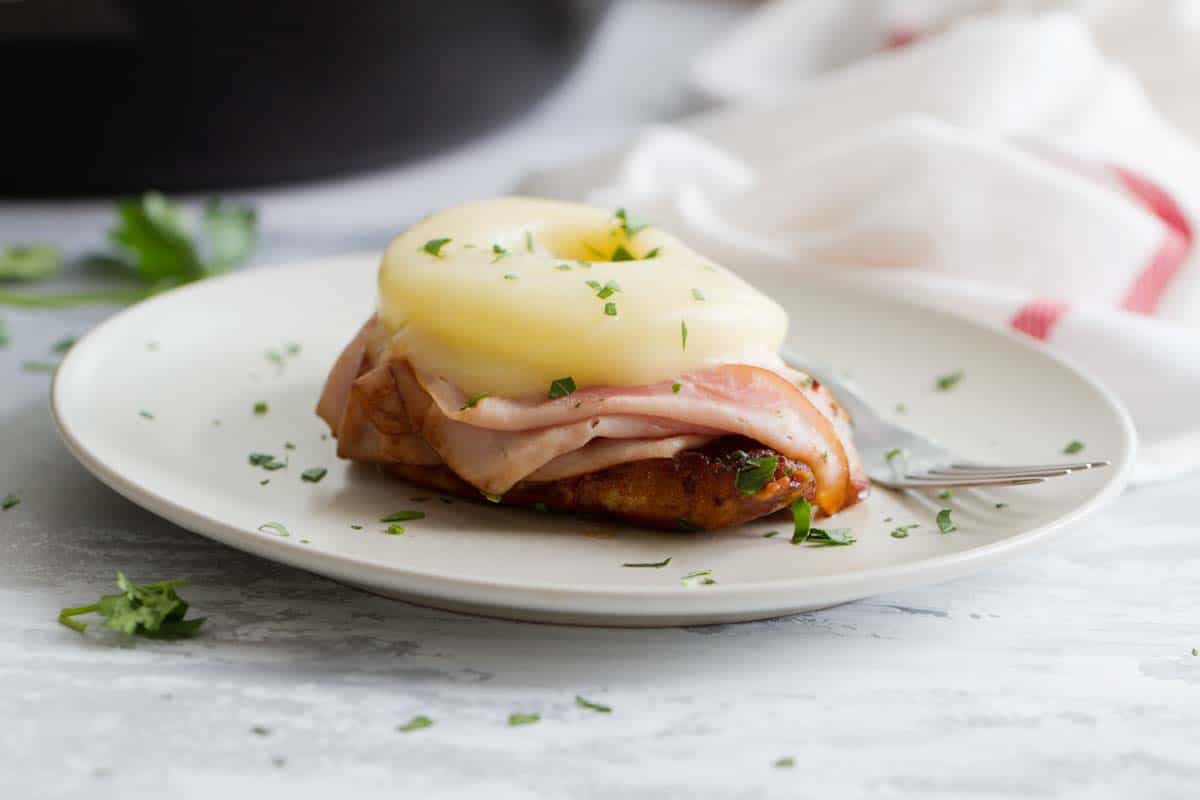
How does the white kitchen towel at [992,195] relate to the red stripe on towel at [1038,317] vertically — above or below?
above

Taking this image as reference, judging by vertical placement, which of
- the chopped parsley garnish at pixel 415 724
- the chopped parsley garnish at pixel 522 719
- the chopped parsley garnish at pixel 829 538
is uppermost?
the chopped parsley garnish at pixel 829 538

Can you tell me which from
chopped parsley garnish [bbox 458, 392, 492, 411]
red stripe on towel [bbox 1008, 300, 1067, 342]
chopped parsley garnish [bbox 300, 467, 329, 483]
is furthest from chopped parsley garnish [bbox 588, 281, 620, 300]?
red stripe on towel [bbox 1008, 300, 1067, 342]

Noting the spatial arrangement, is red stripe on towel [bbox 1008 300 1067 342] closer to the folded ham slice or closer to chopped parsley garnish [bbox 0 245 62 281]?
the folded ham slice

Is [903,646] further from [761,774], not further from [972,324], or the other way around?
[972,324]

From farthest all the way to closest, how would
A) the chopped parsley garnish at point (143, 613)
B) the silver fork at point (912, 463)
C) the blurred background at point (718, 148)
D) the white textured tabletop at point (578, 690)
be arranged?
the blurred background at point (718, 148)
the silver fork at point (912, 463)
the chopped parsley garnish at point (143, 613)
the white textured tabletop at point (578, 690)

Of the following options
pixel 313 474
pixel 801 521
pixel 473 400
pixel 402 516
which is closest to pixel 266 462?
pixel 313 474

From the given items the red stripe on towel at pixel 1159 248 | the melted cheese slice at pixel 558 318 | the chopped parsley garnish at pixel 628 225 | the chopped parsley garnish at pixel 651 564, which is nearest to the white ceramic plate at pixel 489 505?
the chopped parsley garnish at pixel 651 564

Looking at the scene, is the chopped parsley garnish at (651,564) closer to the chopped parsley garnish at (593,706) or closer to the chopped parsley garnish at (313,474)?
the chopped parsley garnish at (593,706)

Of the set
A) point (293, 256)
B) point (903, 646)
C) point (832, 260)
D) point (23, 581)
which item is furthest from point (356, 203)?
point (903, 646)
